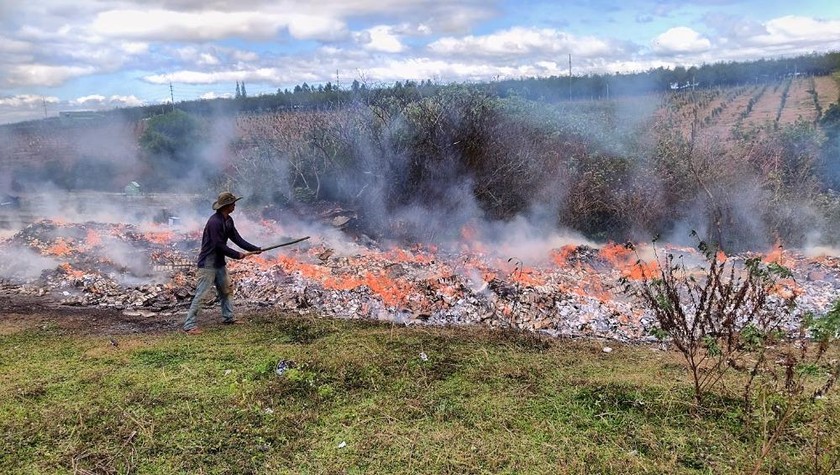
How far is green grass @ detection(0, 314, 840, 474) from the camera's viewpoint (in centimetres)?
376

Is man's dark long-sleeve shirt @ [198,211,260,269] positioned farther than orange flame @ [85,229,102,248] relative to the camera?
No

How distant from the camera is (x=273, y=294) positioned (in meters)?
7.77

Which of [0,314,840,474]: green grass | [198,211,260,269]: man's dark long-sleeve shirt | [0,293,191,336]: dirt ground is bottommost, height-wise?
[0,314,840,474]: green grass

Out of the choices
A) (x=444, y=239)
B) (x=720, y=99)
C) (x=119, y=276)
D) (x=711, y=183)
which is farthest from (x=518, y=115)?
(x=720, y=99)

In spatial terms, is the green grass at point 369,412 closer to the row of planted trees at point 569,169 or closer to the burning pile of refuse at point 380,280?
the burning pile of refuse at point 380,280

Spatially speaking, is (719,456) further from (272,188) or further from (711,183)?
(272,188)

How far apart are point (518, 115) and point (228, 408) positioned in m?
9.45

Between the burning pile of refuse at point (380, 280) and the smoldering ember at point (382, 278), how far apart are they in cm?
2

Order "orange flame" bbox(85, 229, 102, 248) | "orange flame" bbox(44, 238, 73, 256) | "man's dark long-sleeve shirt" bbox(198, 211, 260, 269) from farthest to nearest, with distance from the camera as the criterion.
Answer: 1. "orange flame" bbox(85, 229, 102, 248)
2. "orange flame" bbox(44, 238, 73, 256)
3. "man's dark long-sleeve shirt" bbox(198, 211, 260, 269)

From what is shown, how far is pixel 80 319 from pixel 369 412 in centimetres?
476

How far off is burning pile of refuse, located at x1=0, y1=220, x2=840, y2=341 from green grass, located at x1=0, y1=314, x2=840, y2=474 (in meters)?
1.15

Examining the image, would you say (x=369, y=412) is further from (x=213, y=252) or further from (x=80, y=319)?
(x=80, y=319)

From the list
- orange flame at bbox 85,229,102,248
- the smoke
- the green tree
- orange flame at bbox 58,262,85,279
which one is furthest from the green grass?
the green tree

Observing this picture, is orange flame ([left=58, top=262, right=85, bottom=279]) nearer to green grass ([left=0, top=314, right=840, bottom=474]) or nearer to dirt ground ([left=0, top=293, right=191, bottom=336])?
dirt ground ([left=0, top=293, right=191, bottom=336])
